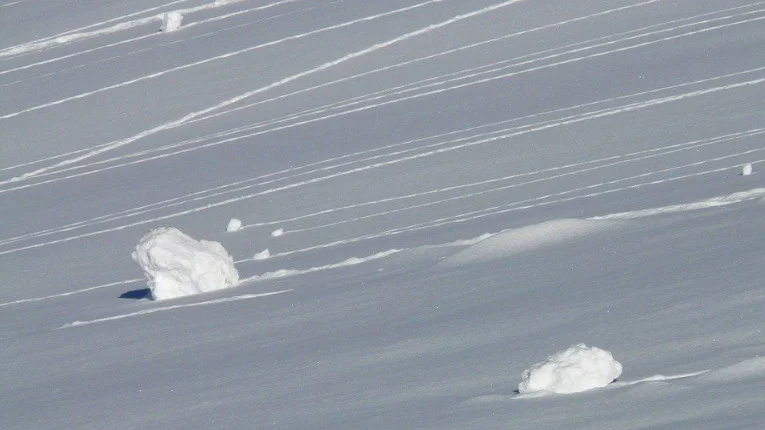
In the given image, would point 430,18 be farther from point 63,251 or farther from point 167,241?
point 167,241

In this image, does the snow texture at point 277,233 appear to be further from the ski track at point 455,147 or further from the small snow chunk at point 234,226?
the ski track at point 455,147

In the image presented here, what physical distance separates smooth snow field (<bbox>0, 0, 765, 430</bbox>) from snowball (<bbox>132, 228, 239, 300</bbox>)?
15 millimetres

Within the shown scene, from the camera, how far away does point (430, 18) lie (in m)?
11.3

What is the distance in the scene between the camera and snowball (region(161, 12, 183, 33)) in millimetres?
12664

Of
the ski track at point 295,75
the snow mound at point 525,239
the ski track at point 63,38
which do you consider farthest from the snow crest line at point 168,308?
the ski track at point 63,38

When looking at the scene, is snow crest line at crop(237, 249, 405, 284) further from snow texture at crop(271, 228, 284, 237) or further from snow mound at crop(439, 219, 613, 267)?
snow texture at crop(271, 228, 284, 237)

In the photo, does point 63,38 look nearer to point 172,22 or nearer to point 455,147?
point 172,22

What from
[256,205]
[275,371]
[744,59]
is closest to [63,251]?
[256,205]

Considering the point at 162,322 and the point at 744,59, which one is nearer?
A: the point at 162,322

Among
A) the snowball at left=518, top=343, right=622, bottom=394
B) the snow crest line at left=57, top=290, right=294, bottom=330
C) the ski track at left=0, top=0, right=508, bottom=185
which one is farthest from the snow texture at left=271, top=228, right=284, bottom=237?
the snowball at left=518, top=343, right=622, bottom=394

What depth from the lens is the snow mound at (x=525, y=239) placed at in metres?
5.07

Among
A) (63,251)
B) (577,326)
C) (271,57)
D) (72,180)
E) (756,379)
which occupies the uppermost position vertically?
(271,57)

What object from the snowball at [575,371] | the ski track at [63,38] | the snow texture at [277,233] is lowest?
the snowball at [575,371]

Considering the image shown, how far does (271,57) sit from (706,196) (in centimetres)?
626
